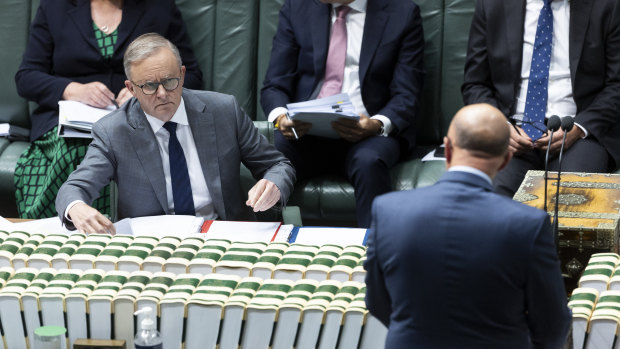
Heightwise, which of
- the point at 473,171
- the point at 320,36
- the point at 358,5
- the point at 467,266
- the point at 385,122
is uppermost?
the point at 473,171

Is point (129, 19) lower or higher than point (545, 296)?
lower

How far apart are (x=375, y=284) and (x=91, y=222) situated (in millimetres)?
1177

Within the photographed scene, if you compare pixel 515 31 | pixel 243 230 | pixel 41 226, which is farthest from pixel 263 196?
pixel 515 31

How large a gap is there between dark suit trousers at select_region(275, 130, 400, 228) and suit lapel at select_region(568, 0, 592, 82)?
2.82 ft

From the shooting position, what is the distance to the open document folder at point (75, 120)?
400 cm

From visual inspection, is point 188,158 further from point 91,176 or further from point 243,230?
point 243,230

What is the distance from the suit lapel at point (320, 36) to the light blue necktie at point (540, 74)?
0.92 m

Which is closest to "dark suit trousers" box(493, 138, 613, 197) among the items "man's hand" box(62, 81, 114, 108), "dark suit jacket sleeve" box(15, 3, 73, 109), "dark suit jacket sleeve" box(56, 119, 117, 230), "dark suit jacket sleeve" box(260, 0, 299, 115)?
"dark suit jacket sleeve" box(260, 0, 299, 115)

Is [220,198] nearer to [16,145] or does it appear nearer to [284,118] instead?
[284,118]

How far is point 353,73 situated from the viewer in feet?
13.8

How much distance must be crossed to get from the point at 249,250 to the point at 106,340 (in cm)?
45

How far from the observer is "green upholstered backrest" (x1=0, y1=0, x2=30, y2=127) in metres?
4.88

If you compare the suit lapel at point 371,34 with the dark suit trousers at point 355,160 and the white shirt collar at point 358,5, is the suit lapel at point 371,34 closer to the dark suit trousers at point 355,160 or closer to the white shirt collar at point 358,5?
the white shirt collar at point 358,5

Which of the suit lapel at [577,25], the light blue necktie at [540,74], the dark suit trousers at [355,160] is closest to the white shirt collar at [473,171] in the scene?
the dark suit trousers at [355,160]
